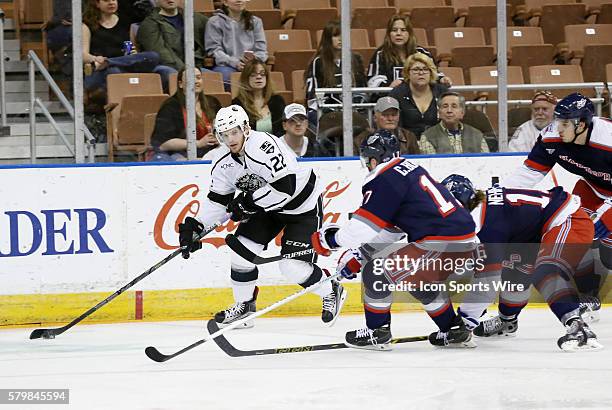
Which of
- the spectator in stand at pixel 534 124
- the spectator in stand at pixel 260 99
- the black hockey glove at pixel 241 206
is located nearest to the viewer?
the black hockey glove at pixel 241 206

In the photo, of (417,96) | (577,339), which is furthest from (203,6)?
(577,339)

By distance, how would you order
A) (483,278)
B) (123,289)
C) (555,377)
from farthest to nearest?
(123,289) < (483,278) < (555,377)

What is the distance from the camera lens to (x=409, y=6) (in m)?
7.41

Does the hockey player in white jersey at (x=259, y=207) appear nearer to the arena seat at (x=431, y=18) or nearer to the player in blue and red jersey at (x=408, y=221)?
the player in blue and red jersey at (x=408, y=221)

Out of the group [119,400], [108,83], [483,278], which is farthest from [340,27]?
[119,400]

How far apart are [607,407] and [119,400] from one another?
177cm

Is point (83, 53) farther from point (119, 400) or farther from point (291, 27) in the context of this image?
point (119, 400)

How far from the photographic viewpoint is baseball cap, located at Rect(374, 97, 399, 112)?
716 cm

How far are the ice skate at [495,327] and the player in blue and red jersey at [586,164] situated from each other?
0.48 metres

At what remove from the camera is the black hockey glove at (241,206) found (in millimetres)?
5918

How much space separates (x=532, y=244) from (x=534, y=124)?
229 centimetres

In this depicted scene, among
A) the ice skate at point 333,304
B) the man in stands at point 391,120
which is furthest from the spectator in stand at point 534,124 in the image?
the ice skate at point 333,304

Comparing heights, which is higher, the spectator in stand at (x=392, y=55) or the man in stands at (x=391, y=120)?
the spectator in stand at (x=392, y=55)

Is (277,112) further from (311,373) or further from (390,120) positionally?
(311,373)
